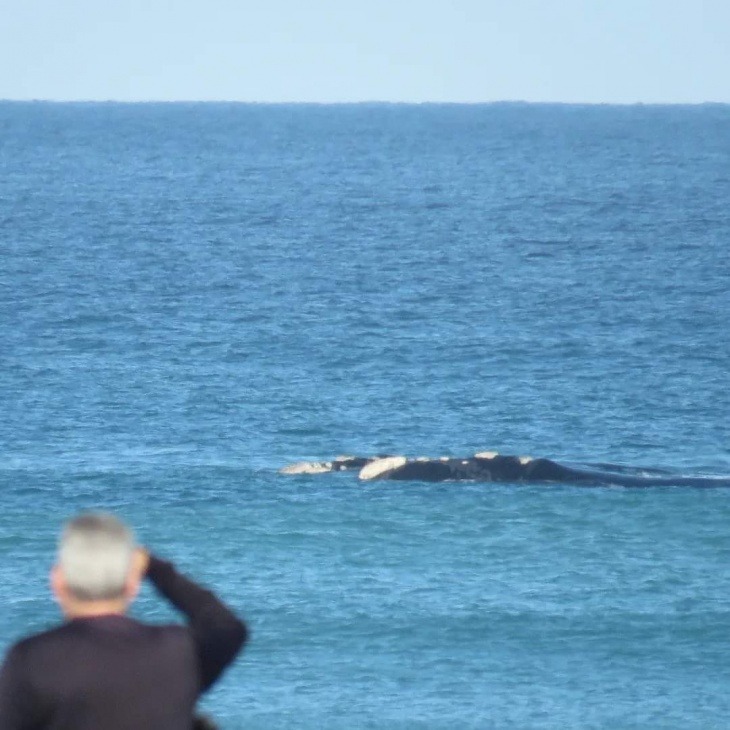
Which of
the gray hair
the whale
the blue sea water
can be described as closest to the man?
the gray hair

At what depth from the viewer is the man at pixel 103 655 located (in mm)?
4379

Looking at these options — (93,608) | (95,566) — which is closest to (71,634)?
(93,608)

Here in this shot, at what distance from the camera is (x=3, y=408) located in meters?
Answer: 49.0

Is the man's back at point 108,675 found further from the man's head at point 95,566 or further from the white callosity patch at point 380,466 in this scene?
the white callosity patch at point 380,466

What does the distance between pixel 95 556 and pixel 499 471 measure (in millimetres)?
33690

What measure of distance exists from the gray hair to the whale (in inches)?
1298

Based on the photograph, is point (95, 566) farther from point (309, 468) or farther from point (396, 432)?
point (396, 432)

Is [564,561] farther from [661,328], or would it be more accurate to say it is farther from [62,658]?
[661,328]

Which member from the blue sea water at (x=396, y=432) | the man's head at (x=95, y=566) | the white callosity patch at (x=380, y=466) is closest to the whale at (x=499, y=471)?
the white callosity patch at (x=380, y=466)

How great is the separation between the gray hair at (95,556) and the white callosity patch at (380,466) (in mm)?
33411

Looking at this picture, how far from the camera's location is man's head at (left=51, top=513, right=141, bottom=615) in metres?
4.37

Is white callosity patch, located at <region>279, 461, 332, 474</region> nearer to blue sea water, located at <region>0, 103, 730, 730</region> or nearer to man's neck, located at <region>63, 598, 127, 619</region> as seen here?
blue sea water, located at <region>0, 103, 730, 730</region>

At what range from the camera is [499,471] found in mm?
37781

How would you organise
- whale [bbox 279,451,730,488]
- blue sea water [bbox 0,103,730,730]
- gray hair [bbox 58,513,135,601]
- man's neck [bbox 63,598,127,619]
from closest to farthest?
gray hair [bbox 58,513,135,601]
man's neck [bbox 63,598,127,619]
blue sea water [bbox 0,103,730,730]
whale [bbox 279,451,730,488]
